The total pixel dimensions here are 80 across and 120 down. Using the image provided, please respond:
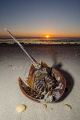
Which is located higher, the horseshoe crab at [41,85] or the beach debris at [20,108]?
the horseshoe crab at [41,85]

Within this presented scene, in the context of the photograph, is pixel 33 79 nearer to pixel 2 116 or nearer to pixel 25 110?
pixel 25 110

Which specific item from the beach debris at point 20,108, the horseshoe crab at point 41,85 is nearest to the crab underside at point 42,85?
the horseshoe crab at point 41,85

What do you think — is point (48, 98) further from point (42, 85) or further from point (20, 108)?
point (20, 108)

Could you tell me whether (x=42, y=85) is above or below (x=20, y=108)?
above

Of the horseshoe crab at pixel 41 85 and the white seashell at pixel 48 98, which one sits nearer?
the white seashell at pixel 48 98

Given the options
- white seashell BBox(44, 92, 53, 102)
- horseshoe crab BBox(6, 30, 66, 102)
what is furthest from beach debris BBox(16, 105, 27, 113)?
white seashell BBox(44, 92, 53, 102)

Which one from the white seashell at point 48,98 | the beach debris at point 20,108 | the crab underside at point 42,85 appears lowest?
the beach debris at point 20,108

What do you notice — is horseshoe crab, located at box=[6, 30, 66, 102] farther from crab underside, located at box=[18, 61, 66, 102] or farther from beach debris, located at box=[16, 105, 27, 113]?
beach debris, located at box=[16, 105, 27, 113]

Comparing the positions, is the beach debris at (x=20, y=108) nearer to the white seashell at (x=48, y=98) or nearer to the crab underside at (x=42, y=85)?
the crab underside at (x=42, y=85)

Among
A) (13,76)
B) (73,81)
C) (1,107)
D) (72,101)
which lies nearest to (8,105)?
(1,107)

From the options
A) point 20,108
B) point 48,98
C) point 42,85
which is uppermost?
point 42,85

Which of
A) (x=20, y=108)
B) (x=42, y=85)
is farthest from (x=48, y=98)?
(x=20, y=108)
